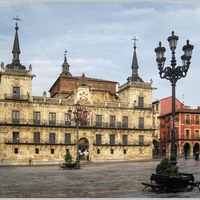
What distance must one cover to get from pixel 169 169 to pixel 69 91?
42949 millimetres

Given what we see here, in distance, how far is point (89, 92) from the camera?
162 feet

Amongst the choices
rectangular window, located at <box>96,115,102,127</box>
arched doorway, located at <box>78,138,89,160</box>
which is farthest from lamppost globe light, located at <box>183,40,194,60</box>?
rectangular window, located at <box>96,115,102,127</box>

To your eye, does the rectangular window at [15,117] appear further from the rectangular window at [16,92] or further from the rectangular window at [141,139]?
the rectangular window at [141,139]

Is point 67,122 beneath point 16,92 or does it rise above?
beneath

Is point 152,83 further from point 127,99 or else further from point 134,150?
point 134,150

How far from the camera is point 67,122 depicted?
47.4m

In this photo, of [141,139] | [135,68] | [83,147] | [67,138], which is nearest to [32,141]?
[67,138]

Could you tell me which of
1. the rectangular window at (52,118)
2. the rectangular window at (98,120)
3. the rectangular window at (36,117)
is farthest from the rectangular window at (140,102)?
the rectangular window at (36,117)

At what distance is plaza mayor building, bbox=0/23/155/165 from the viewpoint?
44750 millimetres

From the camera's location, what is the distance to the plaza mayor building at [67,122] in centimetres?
4475

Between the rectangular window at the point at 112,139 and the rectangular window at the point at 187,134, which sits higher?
the rectangular window at the point at 187,134

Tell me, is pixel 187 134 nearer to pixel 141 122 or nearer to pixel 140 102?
pixel 141 122

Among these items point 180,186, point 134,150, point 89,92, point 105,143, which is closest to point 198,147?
point 134,150

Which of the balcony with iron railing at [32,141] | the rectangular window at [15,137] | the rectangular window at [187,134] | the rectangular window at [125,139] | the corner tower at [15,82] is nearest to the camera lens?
the balcony with iron railing at [32,141]
